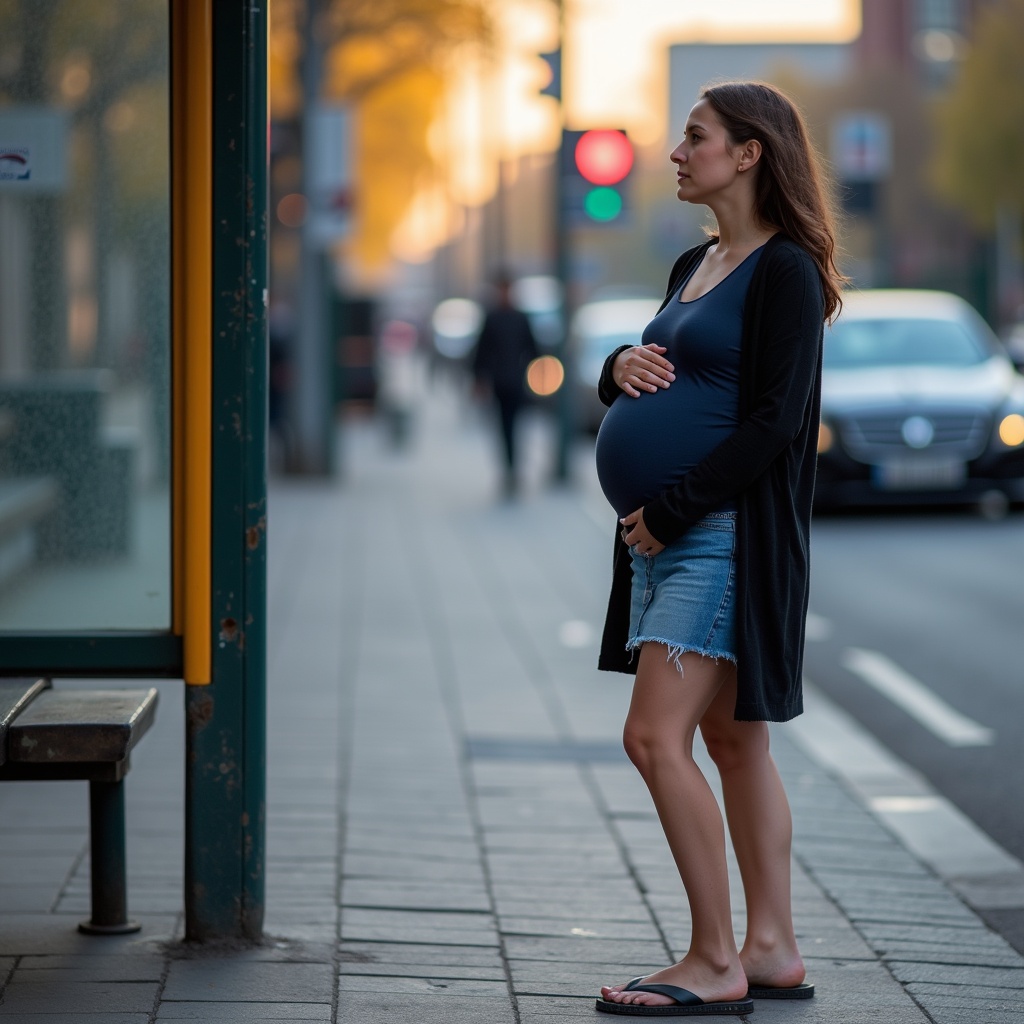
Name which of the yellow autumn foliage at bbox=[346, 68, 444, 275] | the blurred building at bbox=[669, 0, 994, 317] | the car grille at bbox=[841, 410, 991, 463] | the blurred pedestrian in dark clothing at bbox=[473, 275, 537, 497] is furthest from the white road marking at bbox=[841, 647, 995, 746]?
the blurred building at bbox=[669, 0, 994, 317]

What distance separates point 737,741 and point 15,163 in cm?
221

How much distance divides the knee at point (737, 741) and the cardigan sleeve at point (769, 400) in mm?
473

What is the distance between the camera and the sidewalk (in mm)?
3826

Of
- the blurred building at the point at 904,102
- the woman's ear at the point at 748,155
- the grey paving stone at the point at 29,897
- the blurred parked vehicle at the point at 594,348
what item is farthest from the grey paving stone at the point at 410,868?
the blurred building at the point at 904,102

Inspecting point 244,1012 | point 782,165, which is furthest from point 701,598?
point 244,1012

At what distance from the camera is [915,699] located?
312 inches

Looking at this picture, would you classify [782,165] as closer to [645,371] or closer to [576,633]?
[645,371]

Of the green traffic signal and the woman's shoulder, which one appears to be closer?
the woman's shoulder

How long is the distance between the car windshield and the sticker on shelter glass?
11368mm

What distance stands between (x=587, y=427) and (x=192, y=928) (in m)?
21.0

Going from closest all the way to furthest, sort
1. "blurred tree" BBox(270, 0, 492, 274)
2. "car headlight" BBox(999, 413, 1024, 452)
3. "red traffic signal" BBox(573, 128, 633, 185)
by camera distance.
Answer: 1. "car headlight" BBox(999, 413, 1024, 452)
2. "red traffic signal" BBox(573, 128, 633, 185)
3. "blurred tree" BBox(270, 0, 492, 274)

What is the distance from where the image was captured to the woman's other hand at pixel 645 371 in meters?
3.68

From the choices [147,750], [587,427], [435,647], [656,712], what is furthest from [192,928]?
[587,427]

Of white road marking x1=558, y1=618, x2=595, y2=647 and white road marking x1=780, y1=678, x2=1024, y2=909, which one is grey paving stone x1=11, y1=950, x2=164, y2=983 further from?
white road marking x1=558, y1=618, x2=595, y2=647
